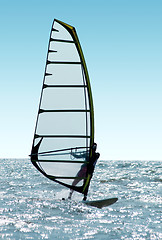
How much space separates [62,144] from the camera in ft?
31.0

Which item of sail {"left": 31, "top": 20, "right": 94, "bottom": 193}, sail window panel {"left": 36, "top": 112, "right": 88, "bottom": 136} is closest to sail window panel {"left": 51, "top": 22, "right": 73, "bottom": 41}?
sail {"left": 31, "top": 20, "right": 94, "bottom": 193}

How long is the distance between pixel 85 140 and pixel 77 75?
169 centimetres

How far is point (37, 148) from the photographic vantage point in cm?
956

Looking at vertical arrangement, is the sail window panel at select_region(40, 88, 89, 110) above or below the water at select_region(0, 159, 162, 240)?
above

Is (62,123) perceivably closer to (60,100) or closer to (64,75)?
(60,100)

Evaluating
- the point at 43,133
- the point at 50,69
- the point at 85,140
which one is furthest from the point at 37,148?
the point at 50,69

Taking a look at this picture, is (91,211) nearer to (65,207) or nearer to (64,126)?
(65,207)

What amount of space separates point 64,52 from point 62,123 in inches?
72.8

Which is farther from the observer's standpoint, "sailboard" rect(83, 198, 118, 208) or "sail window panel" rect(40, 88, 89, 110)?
"sailboard" rect(83, 198, 118, 208)

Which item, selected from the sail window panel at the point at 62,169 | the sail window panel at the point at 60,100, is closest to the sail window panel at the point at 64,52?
the sail window panel at the point at 60,100

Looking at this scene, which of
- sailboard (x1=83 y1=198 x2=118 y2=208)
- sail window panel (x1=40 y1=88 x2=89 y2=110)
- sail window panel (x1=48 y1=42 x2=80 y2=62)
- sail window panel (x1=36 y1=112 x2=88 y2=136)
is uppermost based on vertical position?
sail window panel (x1=48 y1=42 x2=80 y2=62)

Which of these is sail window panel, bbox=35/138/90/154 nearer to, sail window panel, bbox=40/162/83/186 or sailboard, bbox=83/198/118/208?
sail window panel, bbox=40/162/83/186

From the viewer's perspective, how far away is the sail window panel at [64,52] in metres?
9.48

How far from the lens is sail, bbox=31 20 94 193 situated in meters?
9.39
